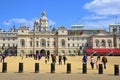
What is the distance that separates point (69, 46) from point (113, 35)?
797 inches

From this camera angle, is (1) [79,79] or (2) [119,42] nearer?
(1) [79,79]

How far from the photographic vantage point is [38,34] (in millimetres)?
135125

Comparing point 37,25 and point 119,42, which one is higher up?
point 37,25

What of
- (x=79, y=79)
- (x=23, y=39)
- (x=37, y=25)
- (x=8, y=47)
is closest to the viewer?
(x=79, y=79)

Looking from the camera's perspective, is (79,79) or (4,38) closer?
(79,79)

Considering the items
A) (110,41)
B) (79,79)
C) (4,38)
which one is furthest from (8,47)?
(79,79)

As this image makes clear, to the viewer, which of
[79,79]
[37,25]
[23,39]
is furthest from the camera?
[37,25]

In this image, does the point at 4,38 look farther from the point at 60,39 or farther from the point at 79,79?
the point at 79,79

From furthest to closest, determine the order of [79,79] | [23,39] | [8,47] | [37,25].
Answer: [37,25] → [8,47] → [23,39] → [79,79]

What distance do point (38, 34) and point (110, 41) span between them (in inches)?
1262

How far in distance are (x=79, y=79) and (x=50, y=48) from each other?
4490 inches

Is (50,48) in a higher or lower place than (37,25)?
lower

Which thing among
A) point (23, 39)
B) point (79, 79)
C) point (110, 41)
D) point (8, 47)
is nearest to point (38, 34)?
point (23, 39)

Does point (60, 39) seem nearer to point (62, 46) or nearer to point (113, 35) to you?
point (62, 46)
